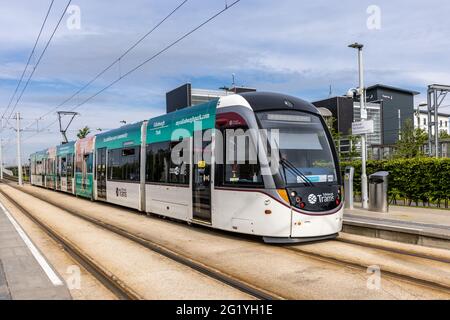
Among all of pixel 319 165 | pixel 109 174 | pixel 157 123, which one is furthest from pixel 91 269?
pixel 109 174

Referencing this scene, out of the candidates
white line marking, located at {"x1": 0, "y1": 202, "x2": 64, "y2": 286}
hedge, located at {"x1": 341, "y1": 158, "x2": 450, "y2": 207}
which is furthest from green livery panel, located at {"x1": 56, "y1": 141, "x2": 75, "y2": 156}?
hedge, located at {"x1": 341, "y1": 158, "x2": 450, "y2": 207}

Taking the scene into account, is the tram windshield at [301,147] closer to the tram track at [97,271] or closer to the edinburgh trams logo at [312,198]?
the edinburgh trams logo at [312,198]

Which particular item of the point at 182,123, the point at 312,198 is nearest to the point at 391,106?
the point at 182,123

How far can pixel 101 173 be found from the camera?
62.4ft

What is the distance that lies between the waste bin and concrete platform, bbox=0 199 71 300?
372 inches

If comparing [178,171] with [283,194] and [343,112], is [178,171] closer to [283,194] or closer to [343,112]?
[283,194]

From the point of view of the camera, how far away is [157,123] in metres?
13.4

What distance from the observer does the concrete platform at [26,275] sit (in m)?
5.60

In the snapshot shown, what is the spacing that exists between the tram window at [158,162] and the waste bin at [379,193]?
6.27 m

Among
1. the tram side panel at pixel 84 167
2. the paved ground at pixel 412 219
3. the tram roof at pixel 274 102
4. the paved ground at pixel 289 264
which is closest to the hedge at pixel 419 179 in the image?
the paved ground at pixel 412 219

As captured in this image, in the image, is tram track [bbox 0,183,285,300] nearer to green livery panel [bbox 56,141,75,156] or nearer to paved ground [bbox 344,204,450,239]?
paved ground [bbox 344,204,450,239]

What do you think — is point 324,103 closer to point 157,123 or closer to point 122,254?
point 157,123

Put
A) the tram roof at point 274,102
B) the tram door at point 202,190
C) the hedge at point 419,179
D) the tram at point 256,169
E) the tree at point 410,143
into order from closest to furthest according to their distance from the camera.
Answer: the tram at point 256,169, the tram roof at point 274,102, the tram door at point 202,190, the hedge at point 419,179, the tree at point 410,143

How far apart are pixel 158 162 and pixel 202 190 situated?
307 cm
